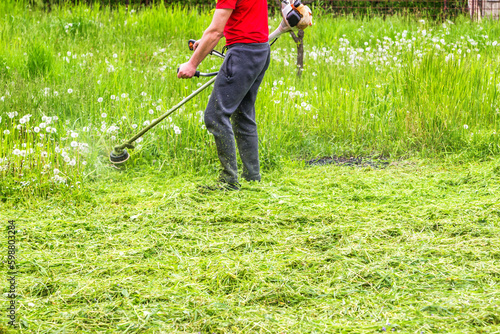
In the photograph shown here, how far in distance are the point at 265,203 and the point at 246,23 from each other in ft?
4.34

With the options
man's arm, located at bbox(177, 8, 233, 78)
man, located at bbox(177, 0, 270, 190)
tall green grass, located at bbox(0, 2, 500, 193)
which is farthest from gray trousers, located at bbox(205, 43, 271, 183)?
tall green grass, located at bbox(0, 2, 500, 193)

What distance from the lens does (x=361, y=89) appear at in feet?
20.3

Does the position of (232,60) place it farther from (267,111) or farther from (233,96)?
(267,111)

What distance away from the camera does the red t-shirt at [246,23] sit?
147 inches

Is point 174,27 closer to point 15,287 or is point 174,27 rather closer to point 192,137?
point 192,137

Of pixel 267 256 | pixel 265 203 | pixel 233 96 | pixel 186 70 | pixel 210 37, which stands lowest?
pixel 265 203

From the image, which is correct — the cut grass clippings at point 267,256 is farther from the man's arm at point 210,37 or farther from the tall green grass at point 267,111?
the man's arm at point 210,37

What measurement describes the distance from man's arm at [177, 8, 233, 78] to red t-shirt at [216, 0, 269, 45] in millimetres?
112

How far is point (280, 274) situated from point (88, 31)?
23.9ft

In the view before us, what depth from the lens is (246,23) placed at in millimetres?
3768

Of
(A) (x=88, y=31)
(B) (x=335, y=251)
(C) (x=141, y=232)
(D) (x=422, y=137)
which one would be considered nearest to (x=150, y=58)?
(A) (x=88, y=31)

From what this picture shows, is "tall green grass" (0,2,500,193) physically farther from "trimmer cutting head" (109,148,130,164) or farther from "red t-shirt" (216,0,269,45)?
"red t-shirt" (216,0,269,45)

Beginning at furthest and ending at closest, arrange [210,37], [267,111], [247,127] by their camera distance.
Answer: [267,111] → [247,127] → [210,37]

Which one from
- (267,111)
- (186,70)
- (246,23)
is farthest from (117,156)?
(267,111)
